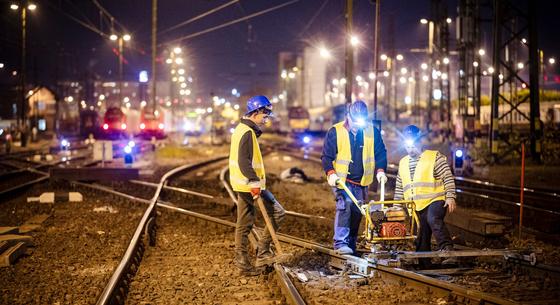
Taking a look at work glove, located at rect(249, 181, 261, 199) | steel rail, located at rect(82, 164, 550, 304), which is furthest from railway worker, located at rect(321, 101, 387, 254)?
work glove, located at rect(249, 181, 261, 199)

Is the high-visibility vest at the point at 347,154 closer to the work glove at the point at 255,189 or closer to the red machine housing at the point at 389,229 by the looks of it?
the red machine housing at the point at 389,229

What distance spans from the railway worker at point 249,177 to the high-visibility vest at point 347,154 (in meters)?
0.93

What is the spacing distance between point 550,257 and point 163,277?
5.40m

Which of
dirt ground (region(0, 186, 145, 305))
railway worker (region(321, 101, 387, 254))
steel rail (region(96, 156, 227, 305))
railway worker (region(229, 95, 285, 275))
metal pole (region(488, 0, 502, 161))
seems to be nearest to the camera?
steel rail (region(96, 156, 227, 305))

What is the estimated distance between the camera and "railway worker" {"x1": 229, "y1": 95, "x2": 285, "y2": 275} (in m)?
8.16

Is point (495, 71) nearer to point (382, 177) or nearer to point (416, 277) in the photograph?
point (382, 177)

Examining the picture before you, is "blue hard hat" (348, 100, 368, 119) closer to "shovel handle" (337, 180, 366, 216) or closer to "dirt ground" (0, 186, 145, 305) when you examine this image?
"shovel handle" (337, 180, 366, 216)

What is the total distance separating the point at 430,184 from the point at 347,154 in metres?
1.10

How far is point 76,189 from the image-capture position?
19797 millimetres

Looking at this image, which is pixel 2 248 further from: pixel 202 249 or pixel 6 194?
pixel 6 194

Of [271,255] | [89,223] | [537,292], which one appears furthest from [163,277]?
[89,223]

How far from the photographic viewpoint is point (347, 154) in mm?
8609

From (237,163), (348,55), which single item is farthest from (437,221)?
(348,55)

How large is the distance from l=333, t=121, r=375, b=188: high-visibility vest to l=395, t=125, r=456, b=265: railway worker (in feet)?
1.49
